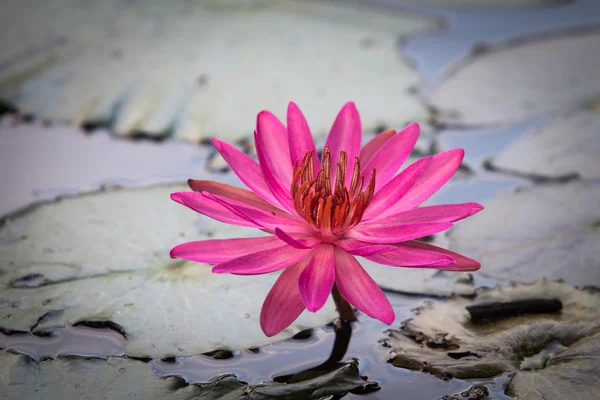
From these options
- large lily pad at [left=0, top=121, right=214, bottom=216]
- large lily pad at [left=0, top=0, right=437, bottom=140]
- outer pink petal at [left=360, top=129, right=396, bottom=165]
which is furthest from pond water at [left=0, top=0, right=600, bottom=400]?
outer pink petal at [left=360, top=129, right=396, bottom=165]

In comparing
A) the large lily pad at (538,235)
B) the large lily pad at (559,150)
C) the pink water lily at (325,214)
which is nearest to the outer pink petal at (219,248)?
the pink water lily at (325,214)

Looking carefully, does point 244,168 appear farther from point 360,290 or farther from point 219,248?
point 360,290

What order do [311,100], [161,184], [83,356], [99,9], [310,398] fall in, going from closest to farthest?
[310,398] → [83,356] → [161,184] → [311,100] → [99,9]

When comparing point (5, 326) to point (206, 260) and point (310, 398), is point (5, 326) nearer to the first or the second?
point (206, 260)

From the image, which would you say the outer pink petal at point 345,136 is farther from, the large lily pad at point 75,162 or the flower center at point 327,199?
the large lily pad at point 75,162

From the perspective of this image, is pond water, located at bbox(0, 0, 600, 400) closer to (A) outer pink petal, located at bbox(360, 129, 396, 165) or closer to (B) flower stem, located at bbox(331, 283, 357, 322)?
(B) flower stem, located at bbox(331, 283, 357, 322)

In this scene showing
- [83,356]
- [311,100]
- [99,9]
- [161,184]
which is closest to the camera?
[83,356]

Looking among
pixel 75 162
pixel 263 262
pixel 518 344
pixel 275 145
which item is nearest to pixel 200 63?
pixel 75 162

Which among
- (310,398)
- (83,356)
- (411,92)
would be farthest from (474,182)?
(83,356)
